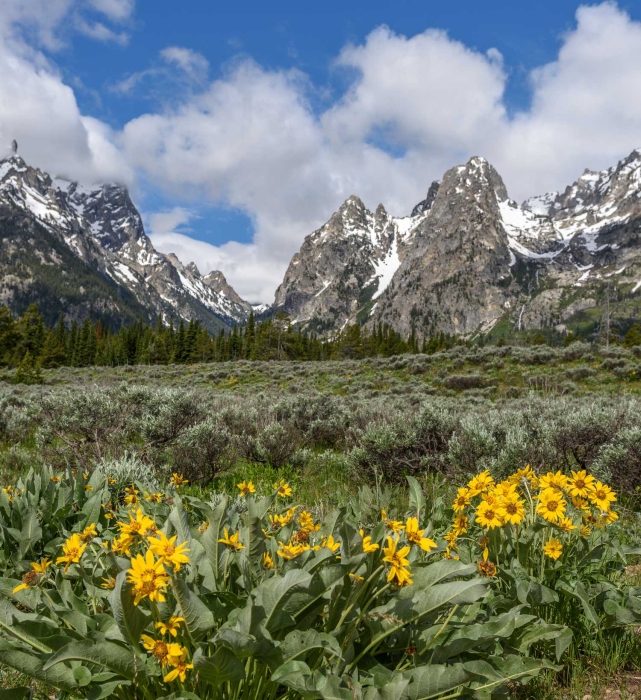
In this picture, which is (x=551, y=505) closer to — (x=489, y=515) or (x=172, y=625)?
(x=489, y=515)

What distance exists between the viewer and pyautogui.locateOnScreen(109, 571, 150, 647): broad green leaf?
55.4 inches

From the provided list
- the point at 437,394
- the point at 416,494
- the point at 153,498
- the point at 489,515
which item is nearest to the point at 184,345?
the point at 437,394

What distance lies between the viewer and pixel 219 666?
4.47 ft

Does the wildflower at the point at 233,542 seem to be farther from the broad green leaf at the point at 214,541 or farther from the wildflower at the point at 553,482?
the wildflower at the point at 553,482

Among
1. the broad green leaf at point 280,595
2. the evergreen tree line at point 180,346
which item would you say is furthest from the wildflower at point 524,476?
the evergreen tree line at point 180,346

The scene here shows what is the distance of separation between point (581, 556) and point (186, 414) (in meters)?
6.55

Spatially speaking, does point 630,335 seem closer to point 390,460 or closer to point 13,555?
point 390,460

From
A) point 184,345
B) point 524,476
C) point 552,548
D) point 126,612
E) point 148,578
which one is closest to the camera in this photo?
point 148,578

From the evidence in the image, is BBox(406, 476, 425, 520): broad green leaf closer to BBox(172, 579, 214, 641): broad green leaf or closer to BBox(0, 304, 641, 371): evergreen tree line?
BBox(172, 579, 214, 641): broad green leaf

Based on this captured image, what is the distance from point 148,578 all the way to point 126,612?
0.87 ft

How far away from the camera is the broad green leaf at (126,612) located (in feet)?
4.62

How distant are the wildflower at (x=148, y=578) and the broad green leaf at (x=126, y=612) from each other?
0.28 ft

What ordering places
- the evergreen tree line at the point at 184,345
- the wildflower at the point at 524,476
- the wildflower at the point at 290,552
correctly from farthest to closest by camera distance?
the evergreen tree line at the point at 184,345 < the wildflower at the point at 524,476 < the wildflower at the point at 290,552

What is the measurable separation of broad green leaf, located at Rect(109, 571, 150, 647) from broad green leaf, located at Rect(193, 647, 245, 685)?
26 centimetres
